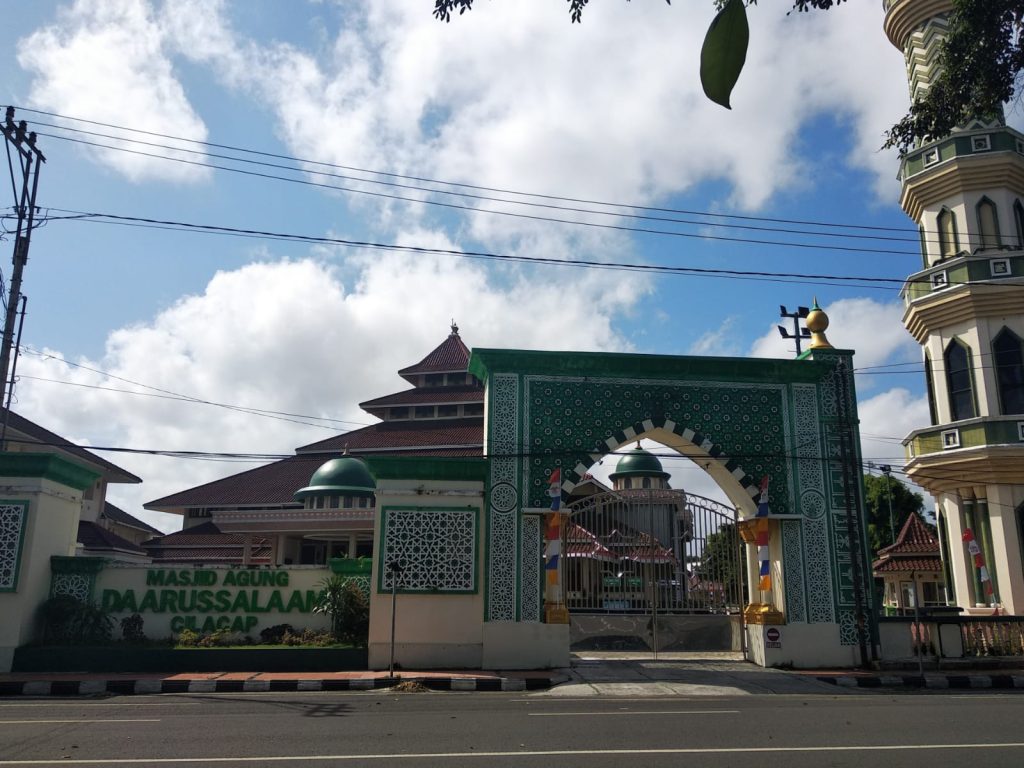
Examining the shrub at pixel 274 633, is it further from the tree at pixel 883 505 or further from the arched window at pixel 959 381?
the tree at pixel 883 505

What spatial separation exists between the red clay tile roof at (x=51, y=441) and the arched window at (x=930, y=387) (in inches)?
709

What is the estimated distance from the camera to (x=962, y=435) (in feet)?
54.8

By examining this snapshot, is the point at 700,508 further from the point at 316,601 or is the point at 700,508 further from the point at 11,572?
the point at 11,572

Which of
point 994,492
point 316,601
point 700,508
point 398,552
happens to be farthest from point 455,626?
point 994,492

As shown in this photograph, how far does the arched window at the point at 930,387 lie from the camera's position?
17828 mm

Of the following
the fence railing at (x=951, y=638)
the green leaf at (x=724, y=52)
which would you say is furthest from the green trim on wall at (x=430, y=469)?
the green leaf at (x=724, y=52)

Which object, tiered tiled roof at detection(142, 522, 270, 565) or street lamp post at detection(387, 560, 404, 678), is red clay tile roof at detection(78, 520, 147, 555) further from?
street lamp post at detection(387, 560, 404, 678)

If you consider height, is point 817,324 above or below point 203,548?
above

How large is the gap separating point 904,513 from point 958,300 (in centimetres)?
2189

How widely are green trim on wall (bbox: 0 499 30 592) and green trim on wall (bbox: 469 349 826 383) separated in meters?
7.09

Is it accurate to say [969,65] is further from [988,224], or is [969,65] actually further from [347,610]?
[988,224]

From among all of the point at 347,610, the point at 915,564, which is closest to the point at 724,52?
the point at 347,610

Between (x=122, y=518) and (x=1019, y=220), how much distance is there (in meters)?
27.7

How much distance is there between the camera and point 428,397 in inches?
1120
